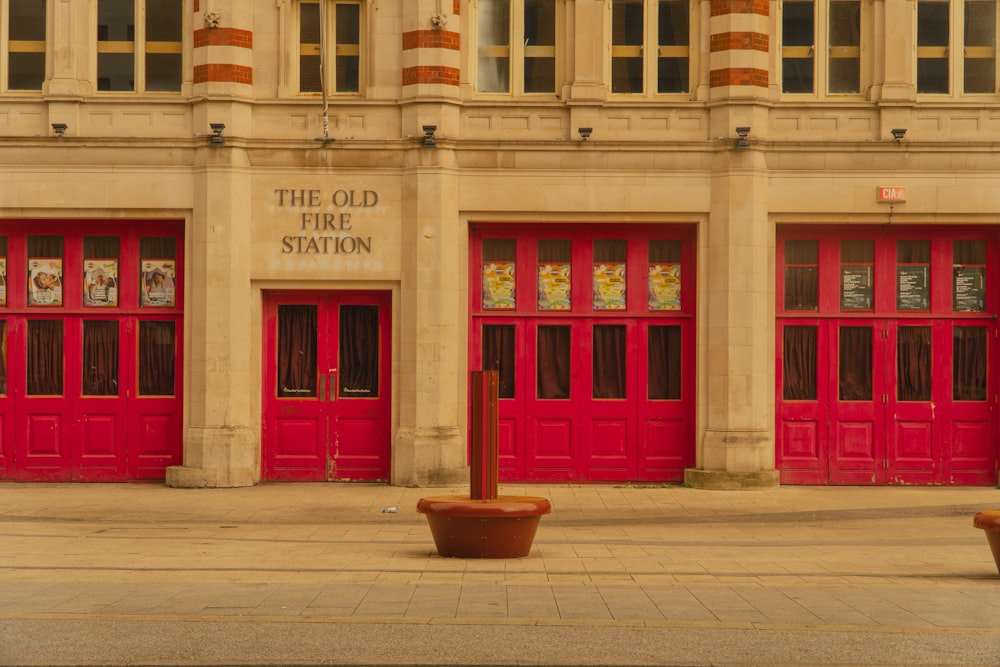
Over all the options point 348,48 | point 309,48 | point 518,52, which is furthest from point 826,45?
point 309,48

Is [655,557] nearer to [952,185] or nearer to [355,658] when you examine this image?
[355,658]

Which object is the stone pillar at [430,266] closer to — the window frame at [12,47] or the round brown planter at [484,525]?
the window frame at [12,47]

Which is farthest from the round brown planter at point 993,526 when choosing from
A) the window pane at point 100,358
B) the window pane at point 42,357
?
the window pane at point 42,357

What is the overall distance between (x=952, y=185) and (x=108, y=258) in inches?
479

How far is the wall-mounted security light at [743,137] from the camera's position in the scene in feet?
64.3

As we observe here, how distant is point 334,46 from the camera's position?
20.3 meters

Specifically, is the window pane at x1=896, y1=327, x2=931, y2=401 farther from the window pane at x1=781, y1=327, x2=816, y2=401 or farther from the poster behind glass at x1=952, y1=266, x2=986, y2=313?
the window pane at x1=781, y1=327, x2=816, y2=401

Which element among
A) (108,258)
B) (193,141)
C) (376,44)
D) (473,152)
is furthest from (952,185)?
(108,258)

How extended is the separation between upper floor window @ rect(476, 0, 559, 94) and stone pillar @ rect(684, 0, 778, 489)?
2.42 m

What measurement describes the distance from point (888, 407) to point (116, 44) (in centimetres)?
1237

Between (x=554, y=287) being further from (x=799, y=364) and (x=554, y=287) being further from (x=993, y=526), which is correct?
(x=993, y=526)

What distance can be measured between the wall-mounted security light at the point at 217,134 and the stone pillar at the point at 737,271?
698 centimetres

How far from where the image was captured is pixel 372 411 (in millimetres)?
20188

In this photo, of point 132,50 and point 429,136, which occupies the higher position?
point 132,50
